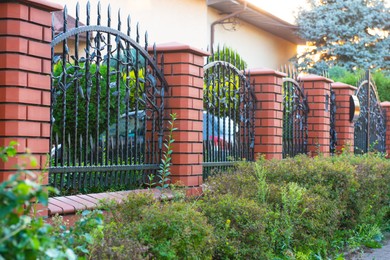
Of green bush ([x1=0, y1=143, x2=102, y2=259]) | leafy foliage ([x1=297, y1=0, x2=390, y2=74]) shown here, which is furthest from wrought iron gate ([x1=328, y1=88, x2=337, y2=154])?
leafy foliage ([x1=297, y1=0, x2=390, y2=74])

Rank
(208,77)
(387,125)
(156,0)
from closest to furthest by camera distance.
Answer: (208,77)
(387,125)
(156,0)

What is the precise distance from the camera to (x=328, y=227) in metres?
5.90

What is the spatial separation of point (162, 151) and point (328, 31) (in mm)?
22803

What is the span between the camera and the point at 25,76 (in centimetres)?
475

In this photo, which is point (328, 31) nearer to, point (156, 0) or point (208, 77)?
point (156, 0)

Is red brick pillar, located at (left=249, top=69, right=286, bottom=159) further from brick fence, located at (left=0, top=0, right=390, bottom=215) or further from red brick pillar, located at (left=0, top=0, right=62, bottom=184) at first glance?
red brick pillar, located at (left=0, top=0, right=62, bottom=184)

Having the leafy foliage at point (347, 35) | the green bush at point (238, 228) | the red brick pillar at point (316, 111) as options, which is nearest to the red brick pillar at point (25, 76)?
the green bush at point (238, 228)

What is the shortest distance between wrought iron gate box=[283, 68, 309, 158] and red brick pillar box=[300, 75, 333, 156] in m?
0.14

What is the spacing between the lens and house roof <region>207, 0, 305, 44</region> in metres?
19.8

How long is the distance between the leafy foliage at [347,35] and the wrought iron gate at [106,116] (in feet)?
70.3

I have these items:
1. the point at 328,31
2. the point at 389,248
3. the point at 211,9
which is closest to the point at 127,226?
the point at 389,248

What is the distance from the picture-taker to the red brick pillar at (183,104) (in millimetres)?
6812

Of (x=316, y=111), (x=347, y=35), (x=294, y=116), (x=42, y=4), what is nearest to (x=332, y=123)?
(x=316, y=111)

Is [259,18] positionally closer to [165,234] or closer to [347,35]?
[347,35]
